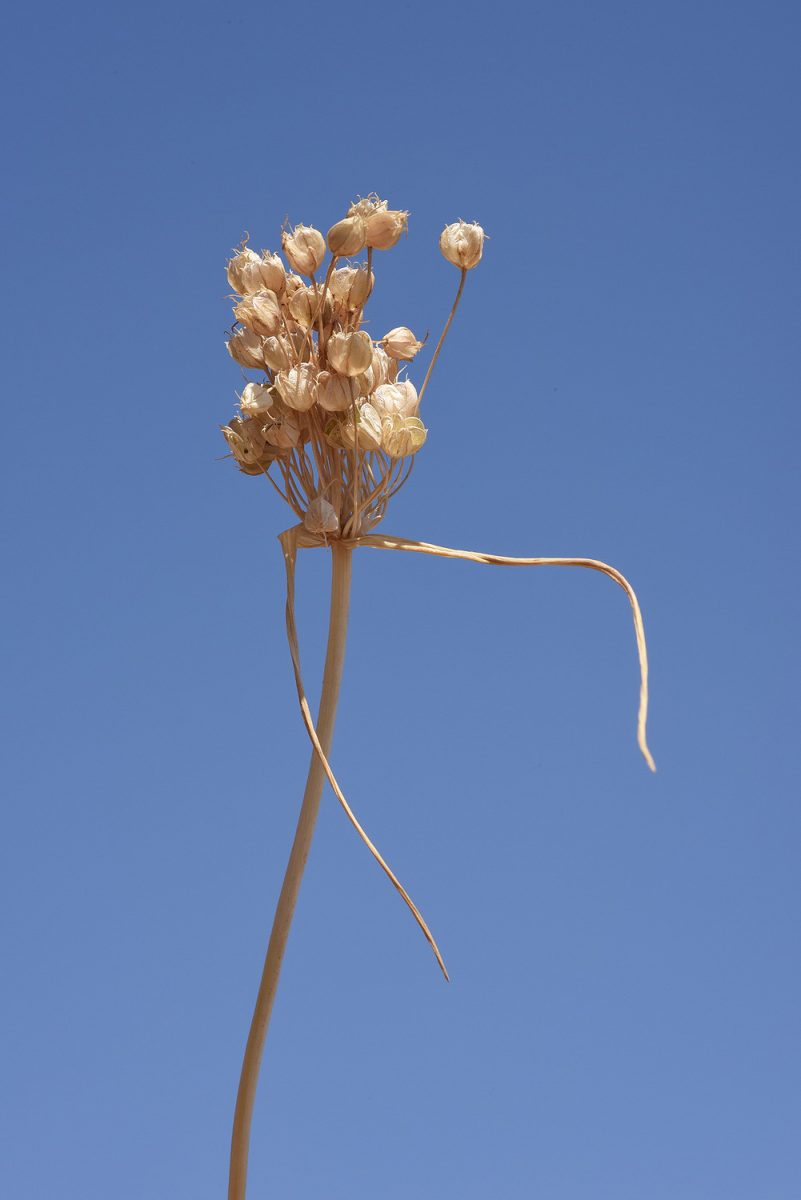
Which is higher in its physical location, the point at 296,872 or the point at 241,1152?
the point at 296,872

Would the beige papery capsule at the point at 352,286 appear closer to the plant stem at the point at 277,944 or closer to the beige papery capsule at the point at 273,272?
the beige papery capsule at the point at 273,272

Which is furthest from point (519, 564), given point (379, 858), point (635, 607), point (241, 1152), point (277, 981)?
point (241, 1152)

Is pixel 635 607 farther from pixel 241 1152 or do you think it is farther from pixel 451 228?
pixel 241 1152

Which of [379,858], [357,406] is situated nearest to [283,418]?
[357,406]

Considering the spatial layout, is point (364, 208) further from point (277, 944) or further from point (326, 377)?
point (277, 944)

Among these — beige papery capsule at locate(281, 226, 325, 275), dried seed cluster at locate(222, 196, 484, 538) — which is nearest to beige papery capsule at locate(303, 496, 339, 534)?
dried seed cluster at locate(222, 196, 484, 538)

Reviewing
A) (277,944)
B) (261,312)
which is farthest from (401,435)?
(277,944)

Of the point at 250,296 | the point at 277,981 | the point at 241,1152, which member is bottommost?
the point at 241,1152

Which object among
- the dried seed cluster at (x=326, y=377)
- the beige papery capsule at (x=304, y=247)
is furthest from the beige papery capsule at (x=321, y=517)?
the beige papery capsule at (x=304, y=247)
